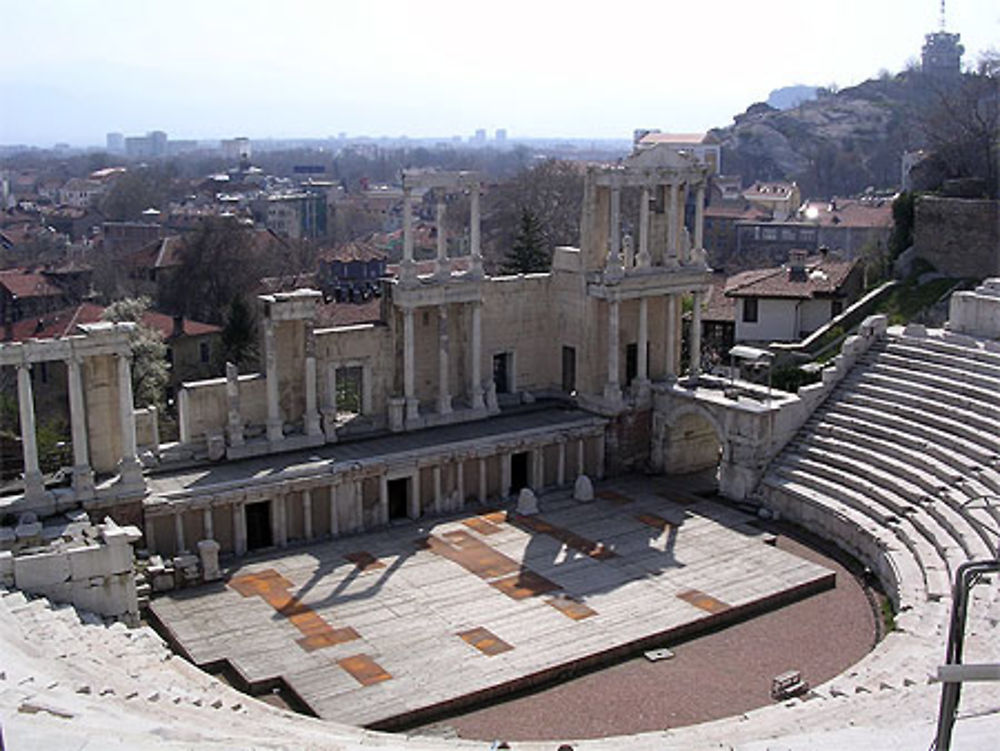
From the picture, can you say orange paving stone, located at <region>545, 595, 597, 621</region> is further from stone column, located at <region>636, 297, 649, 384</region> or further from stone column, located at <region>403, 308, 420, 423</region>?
stone column, located at <region>636, 297, 649, 384</region>

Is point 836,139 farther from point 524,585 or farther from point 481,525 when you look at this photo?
point 524,585

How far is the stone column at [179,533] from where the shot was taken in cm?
2383

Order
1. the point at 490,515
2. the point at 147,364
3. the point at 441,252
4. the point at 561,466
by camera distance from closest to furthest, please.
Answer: the point at 490,515
the point at 441,252
the point at 561,466
the point at 147,364

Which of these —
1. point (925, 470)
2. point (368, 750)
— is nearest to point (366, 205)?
point (925, 470)

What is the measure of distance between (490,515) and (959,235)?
20870 millimetres

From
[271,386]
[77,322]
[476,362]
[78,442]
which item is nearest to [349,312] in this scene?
[77,322]

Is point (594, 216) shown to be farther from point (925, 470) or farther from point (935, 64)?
point (935, 64)

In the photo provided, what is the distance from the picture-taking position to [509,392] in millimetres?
32062

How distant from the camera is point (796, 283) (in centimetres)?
4066

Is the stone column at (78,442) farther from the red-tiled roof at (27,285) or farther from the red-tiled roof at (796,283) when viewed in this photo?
the red-tiled roof at (27,285)

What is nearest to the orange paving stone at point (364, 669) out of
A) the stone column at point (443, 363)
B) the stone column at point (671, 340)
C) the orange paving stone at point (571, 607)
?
the orange paving stone at point (571, 607)

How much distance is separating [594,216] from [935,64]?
394 ft

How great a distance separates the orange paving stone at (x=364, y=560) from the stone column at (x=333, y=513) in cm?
112

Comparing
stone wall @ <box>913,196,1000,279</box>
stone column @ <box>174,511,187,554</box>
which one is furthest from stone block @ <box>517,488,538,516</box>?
stone wall @ <box>913,196,1000,279</box>
